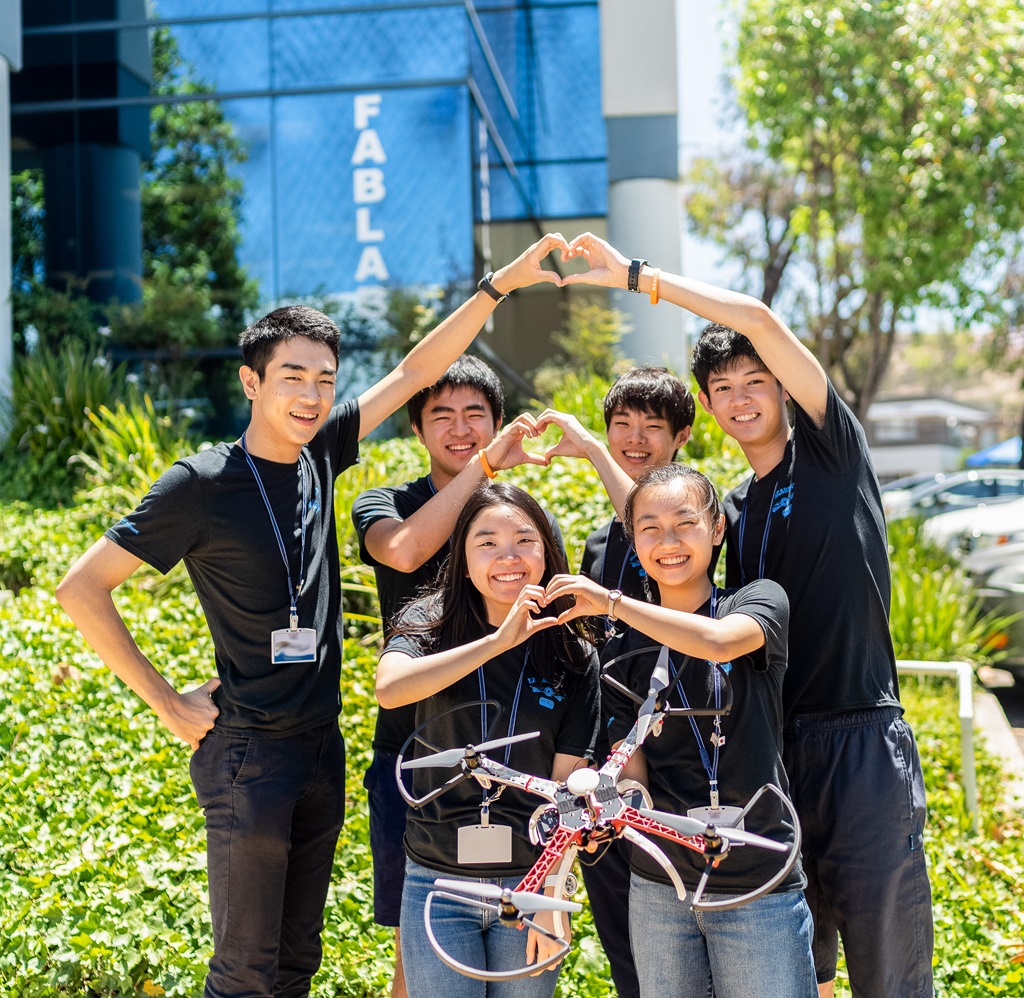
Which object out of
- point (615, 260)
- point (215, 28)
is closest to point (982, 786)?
point (615, 260)

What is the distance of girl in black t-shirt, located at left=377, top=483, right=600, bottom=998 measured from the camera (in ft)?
7.89

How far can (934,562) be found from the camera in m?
8.17

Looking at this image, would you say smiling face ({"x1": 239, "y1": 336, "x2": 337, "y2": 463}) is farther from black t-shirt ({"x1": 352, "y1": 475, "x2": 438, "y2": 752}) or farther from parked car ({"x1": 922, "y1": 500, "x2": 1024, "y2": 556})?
parked car ({"x1": 922, "y1": 500, "x2": 1024, "y2": 556})

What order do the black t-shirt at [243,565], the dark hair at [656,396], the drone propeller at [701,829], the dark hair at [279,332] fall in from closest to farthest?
1. the drone propeller at [701,829]
2. the black t-shirt at [243,565]
3. the dark hair at [279,332]
4. the dark hair at [656,396]

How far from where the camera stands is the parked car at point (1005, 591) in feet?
25.6

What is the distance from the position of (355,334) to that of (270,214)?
1.68 m

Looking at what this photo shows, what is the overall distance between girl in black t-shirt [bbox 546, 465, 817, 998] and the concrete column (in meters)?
10.4

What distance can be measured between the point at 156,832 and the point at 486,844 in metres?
2.02

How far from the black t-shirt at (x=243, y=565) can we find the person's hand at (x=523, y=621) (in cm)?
73

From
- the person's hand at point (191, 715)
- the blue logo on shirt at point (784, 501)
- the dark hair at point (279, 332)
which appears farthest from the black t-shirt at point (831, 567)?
the person's hand at point (191, 715)

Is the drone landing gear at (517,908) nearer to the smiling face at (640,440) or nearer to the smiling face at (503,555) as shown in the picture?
the smiling face at (503,555)

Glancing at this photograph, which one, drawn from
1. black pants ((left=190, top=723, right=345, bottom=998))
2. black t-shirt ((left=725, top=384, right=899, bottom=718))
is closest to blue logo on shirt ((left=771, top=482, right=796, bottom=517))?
black t-shirt ((left=725, top=384, right=899, bottom=718))

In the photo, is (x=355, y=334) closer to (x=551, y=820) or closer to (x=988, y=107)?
(x=988, y=107)

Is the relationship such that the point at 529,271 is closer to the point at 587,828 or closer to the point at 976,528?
the point at 587,828
